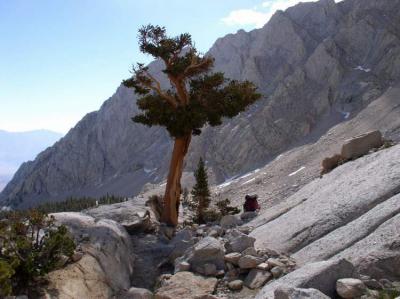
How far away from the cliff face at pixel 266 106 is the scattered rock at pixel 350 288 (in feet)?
222

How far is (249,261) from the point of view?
1102cm

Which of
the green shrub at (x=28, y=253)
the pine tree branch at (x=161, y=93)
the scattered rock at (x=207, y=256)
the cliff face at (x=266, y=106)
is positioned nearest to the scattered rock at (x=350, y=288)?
the scattered rock at (x=207, y=256)

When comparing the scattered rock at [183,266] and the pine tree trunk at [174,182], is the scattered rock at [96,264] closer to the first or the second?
the scattered rock at [183,266]

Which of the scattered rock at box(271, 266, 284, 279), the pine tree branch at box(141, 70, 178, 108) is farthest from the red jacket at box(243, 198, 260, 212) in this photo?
the scattered rock at box(271, 266, 284, 279)

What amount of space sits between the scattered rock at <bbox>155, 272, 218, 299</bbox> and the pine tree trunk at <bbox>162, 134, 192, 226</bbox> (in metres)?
10.8

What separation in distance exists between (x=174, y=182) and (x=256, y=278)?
40.9ft

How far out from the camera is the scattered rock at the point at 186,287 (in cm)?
1056

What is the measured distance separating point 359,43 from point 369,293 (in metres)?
90.0

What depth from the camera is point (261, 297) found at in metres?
8.88

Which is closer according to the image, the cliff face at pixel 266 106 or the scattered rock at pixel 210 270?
the scattered rock at pixel 210 270

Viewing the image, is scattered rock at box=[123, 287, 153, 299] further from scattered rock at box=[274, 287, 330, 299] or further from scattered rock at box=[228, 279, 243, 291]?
scattered rock at box=[274, 287, 330, 299]

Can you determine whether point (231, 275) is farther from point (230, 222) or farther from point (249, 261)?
point (230, 222)

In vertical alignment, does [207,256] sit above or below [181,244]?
above

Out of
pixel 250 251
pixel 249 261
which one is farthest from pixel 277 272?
pixel 250 251
